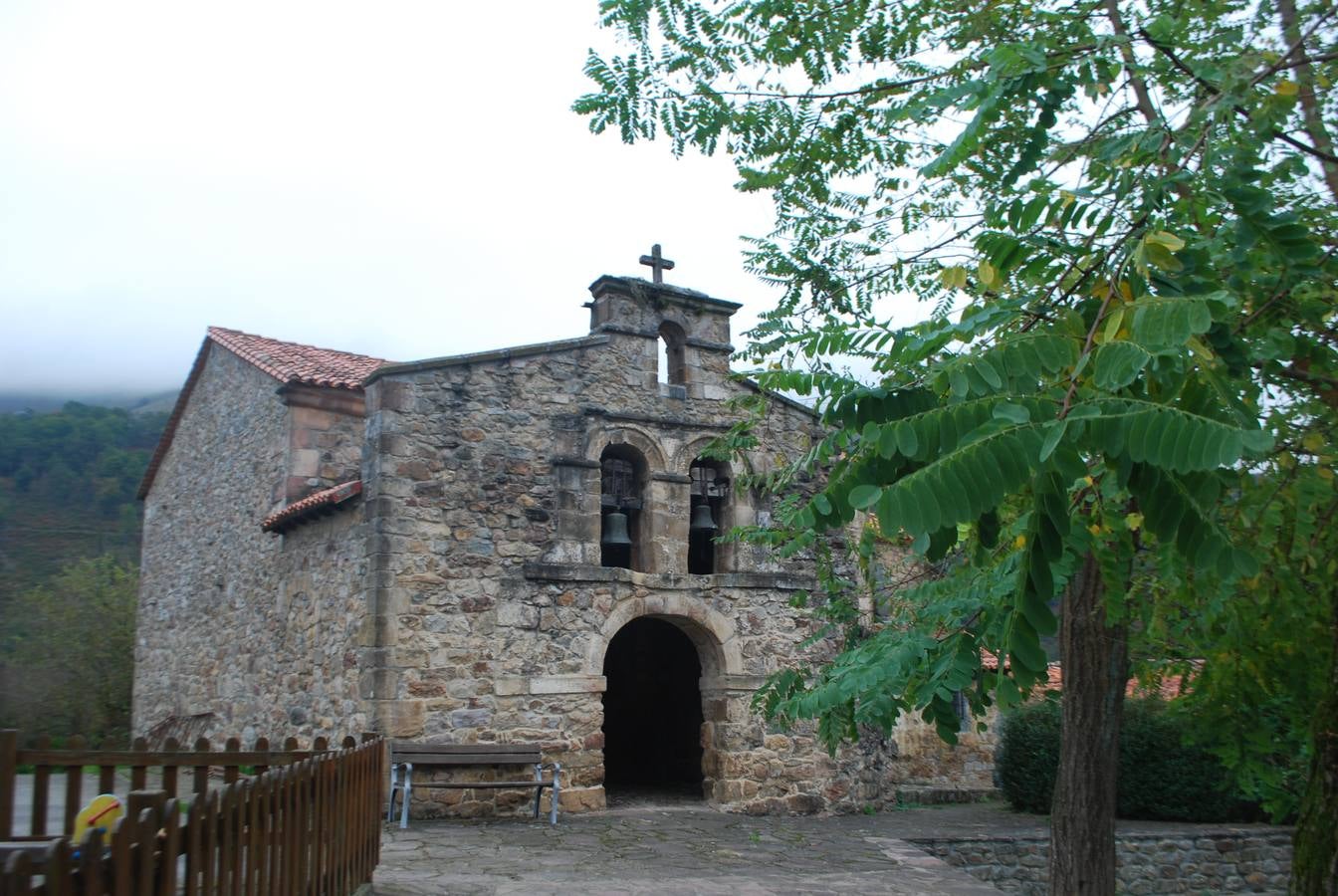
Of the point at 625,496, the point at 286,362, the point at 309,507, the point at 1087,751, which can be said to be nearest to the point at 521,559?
the point at 625,496

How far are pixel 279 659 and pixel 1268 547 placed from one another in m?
10.3

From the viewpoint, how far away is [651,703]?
1522 centimetres

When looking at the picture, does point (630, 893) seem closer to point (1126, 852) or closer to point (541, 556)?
point (541, 556)

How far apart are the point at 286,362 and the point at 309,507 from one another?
311cm

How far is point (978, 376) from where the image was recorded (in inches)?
115

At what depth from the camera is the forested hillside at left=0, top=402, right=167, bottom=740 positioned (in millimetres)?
21188

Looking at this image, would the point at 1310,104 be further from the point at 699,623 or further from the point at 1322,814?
the point at 699,623

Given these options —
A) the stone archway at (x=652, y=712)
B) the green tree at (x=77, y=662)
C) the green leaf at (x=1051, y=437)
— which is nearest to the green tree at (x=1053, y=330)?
the green leaf at (x=1051, y=437)

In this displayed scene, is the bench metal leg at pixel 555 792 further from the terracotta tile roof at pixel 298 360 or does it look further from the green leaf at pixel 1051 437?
the green leaf at pixel 1051 437

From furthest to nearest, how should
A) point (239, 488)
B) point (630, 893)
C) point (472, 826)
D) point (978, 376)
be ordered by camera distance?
point (239, 488), point (472, 826), point (630, 893), point (978, 376)

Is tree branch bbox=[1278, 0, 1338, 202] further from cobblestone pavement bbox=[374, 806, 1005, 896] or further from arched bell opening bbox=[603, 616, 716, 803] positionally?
arched bell opening bbox=[603, 616, 716, 803]

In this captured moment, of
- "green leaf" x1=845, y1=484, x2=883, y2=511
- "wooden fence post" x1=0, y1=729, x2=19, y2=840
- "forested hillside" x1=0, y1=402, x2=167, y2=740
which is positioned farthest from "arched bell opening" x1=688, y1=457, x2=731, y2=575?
"forested hillside" x1=0, y1=402, x2=167, y2=740

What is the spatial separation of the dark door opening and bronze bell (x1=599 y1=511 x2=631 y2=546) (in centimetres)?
346

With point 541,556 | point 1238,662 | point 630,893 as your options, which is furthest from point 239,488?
point 1238,662
